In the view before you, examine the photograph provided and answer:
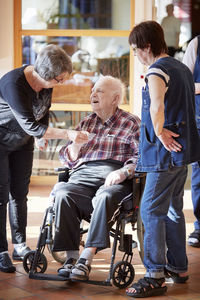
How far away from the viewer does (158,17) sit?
646 cm

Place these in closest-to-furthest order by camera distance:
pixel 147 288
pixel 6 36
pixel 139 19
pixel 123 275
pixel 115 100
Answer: pixel 147 288 → pixel 123 275 → pixel 115 100 → pixel 139 19 → pixel 6 36

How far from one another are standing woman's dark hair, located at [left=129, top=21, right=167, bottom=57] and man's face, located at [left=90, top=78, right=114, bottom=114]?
1.96 ft

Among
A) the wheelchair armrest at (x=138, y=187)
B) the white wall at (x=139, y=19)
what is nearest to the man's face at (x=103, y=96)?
the wheelchair armrest at (x=138, y=187)

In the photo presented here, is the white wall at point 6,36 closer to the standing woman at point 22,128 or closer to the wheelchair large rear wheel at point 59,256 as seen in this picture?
the standing woman at point 22,128

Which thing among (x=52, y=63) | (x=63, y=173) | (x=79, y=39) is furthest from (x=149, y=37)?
(x=79, y=39)

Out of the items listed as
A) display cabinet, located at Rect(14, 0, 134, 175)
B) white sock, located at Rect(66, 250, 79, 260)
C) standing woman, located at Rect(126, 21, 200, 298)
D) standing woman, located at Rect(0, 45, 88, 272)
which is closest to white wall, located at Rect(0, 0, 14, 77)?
display cabinet, located at Rect(14, 0, 134, 175)

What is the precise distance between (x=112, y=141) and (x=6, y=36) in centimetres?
317

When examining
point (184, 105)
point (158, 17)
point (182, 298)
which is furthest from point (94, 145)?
point (158, 17)

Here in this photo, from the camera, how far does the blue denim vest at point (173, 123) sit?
9.52ft

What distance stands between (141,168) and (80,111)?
3.37 metres

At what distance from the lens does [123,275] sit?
3.14 metres

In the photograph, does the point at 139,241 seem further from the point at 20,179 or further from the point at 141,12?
the point at 141,12

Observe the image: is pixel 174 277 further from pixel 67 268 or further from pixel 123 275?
pixel 67 268

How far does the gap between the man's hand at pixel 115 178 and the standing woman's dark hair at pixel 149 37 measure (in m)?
0.70
